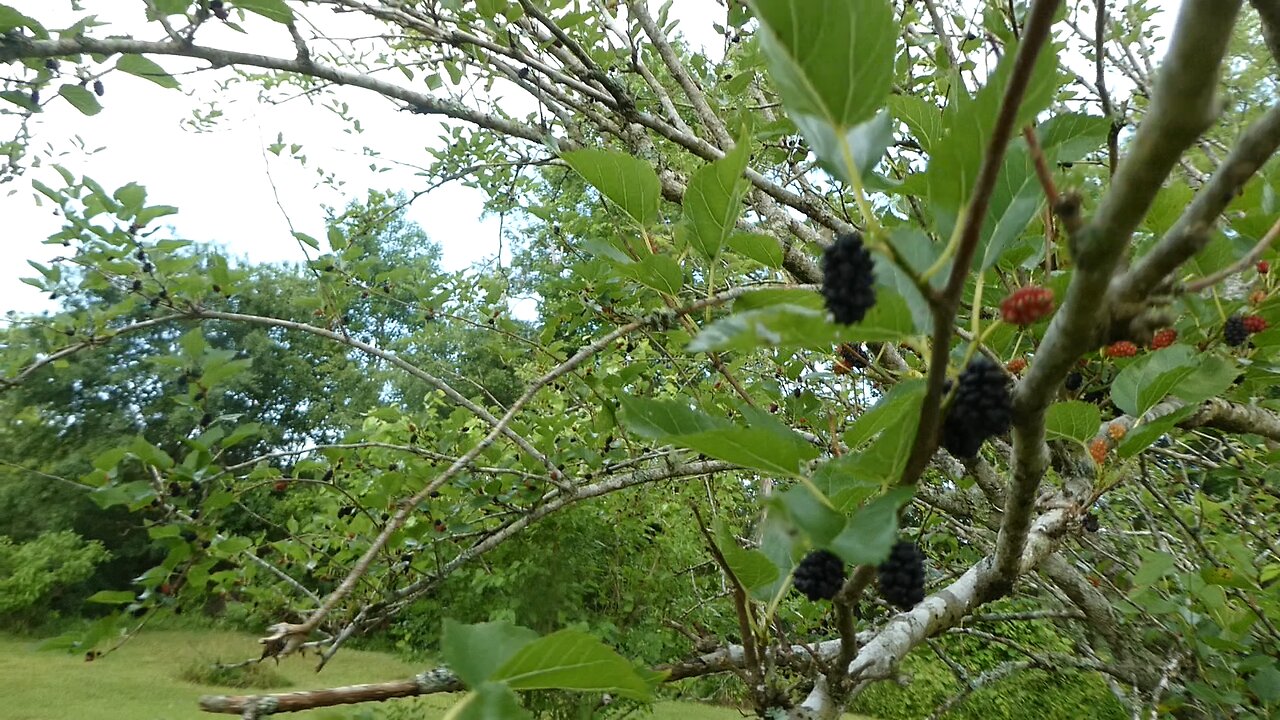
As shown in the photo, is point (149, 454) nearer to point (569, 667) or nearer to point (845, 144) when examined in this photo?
point (569, 667)

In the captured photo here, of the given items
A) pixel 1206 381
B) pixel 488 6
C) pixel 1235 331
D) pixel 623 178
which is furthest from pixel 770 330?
pixel 488 6

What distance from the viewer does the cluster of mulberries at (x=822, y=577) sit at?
47cm

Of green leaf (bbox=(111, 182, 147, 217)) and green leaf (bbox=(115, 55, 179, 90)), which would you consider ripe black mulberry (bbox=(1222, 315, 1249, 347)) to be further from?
green leaf (bbox=(111, 182, 147, 217))

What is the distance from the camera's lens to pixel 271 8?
3.00 feet

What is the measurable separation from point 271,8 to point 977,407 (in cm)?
99

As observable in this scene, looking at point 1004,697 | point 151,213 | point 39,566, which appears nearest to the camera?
point 151,213

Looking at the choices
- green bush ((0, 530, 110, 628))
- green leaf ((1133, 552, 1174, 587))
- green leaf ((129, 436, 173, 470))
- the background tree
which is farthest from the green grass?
green leaf ((1133, 552, 1174, 587))

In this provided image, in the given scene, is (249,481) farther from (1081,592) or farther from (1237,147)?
(1081,592)

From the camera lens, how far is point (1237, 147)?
0.33 m

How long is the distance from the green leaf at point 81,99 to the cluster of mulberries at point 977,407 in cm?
122

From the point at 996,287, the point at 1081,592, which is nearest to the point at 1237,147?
the point at 996,287

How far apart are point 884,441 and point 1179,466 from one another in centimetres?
218

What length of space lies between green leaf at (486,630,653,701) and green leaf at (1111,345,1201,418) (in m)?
0.56

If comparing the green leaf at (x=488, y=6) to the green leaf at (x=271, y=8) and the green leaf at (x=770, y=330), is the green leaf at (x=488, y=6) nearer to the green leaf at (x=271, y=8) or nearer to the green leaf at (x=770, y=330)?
the green leaf at (x=271, y=8)
